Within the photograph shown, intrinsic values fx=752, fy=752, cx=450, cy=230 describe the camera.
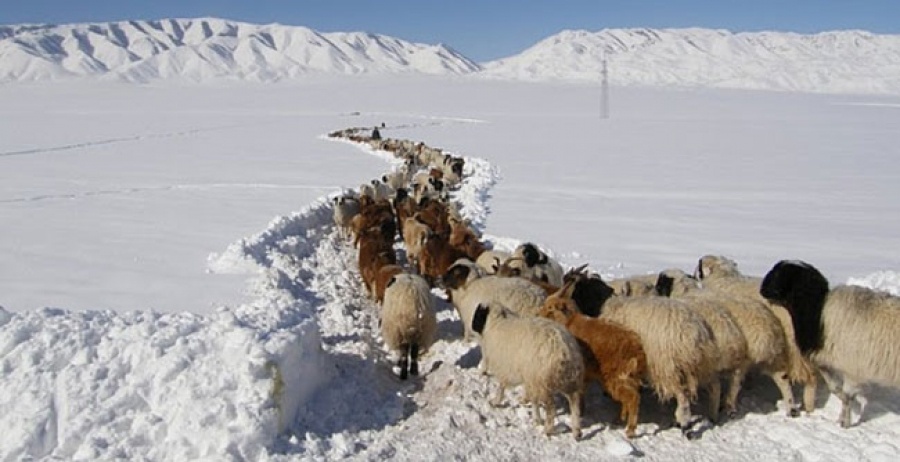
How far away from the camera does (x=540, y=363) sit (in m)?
4.90

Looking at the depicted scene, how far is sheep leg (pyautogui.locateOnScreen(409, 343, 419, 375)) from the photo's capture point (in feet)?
20.0

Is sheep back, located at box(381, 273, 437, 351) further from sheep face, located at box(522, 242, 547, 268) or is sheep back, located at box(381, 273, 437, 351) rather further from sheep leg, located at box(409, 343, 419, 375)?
sheep face, located at box(522, 242, 547, 268)

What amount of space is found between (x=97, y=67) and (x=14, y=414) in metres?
201

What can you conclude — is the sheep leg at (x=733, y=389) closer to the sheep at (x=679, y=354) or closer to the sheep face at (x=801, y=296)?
the sheep at (x=679, y=354)

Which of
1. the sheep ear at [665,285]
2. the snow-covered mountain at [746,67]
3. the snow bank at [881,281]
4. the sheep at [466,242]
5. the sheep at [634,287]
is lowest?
the snow bank at [881,281]

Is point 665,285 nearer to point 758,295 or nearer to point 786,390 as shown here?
point 758,295

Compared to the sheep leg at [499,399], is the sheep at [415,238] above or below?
above

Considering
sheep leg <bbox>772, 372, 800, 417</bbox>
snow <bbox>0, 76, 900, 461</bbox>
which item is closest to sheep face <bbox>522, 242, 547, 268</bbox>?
snow <bbox>0, 76, 900, 461</bbox>

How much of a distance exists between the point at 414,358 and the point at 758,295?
2784 millimetres

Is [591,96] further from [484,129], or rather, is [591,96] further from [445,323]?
[445,323]

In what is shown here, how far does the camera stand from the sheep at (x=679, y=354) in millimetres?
4961

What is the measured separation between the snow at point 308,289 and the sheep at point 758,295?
0.20 meters

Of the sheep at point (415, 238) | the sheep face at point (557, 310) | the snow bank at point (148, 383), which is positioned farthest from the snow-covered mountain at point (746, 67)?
the snow bank at point (148, 383)

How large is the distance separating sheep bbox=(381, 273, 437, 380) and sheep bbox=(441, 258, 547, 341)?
41 centimetres
